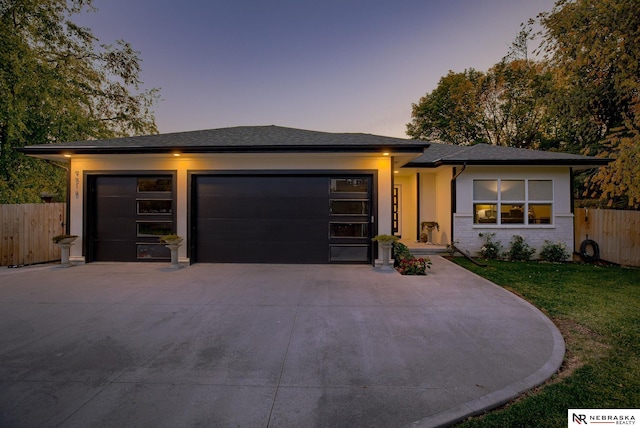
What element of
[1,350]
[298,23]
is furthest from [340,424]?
[298,23]

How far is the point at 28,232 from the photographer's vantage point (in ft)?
24.8

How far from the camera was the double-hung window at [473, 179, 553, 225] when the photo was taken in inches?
346

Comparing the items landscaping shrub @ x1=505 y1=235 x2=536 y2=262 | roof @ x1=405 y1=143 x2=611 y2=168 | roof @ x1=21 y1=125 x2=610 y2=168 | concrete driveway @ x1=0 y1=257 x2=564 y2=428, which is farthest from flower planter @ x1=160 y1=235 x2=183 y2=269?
landscaping shrub @ x1=505 y1=235 x2=536 y2=262

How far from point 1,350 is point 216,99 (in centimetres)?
1306

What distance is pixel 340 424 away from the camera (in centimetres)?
197

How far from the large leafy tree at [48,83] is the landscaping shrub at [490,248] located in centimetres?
1583

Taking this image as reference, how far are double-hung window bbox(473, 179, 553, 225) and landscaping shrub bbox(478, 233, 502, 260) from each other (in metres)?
0.47

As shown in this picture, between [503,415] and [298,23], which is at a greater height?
[298,23]

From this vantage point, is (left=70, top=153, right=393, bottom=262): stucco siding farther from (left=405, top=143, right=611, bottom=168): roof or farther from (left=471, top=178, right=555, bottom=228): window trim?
(left=471, top=178, right=555, bottom=228): window trim

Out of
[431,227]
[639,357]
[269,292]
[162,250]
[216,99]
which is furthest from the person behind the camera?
[216,99]

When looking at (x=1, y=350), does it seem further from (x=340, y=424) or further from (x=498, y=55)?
(x=498, y=55)

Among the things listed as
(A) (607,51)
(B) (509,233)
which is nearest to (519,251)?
(B) (509,233)

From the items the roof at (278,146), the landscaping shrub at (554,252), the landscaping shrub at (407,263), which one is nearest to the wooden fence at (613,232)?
the landscaping shrub at (554,252)

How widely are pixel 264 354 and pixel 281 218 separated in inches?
192
